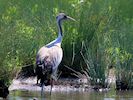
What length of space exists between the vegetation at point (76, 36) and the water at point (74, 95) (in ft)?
1.97

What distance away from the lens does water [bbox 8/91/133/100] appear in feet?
43.4

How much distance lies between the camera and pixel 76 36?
52.5 ft

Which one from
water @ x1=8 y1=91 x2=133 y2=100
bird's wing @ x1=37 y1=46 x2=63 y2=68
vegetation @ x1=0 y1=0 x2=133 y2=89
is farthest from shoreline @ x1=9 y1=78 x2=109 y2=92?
bird's wing @ x1=37 y1=46 x2=63 y2=68

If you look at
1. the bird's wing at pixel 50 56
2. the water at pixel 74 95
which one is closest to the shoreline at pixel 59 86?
the water at pixel 74 95

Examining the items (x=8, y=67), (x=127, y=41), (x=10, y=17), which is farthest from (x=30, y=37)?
(x=127, y=41)

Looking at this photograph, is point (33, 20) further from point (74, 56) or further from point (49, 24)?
point (74, 56)

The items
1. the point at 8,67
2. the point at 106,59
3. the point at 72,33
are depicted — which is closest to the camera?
the point at 8,67

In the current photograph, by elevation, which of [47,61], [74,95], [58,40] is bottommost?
[74,95]

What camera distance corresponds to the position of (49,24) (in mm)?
16312

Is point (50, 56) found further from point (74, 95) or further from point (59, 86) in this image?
point (59, 86)

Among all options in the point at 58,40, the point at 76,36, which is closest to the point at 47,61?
the point at 58,40

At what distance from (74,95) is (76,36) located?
8.71ft

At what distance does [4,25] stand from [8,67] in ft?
3.43

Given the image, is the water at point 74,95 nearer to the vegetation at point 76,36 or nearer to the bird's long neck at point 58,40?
the vegetation at point 76,36
